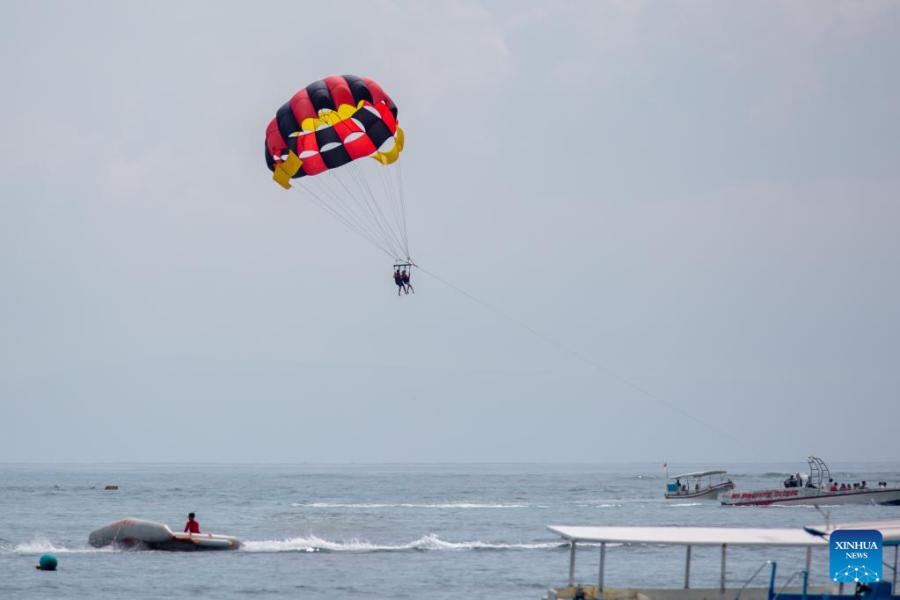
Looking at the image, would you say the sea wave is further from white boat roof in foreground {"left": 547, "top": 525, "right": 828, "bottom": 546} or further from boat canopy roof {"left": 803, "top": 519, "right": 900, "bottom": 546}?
boat canopy roof {"left": 803, "top": 519, "right": 900, "bottom": 546}

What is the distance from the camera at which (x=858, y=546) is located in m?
18.5

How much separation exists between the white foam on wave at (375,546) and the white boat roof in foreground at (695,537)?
25.0 metres

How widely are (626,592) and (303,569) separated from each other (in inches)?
804

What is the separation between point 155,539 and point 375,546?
8659 millimetres

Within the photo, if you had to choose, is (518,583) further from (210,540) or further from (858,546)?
(858,546)

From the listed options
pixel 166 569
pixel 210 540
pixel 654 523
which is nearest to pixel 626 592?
pixel 166 569

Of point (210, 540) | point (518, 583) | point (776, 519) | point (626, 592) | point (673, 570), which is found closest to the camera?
point (626, 592)

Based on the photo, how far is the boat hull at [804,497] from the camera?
67.9 metres

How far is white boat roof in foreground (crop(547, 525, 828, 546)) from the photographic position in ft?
64.0

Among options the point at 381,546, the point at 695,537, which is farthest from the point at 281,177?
the point at 695,537

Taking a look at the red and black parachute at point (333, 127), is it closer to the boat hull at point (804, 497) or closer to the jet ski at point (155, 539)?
the jet ski at point (155, 539)

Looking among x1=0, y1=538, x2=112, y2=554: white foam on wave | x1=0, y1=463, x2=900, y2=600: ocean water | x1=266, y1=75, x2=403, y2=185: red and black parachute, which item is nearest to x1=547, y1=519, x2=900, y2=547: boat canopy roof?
x1=0, y1=463, x2=900, y2=600: ocean water

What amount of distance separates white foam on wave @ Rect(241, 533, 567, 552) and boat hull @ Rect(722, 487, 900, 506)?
2540cm

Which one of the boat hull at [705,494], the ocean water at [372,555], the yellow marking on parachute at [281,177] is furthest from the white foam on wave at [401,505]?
the yellow marking on parachute at [281,177]
